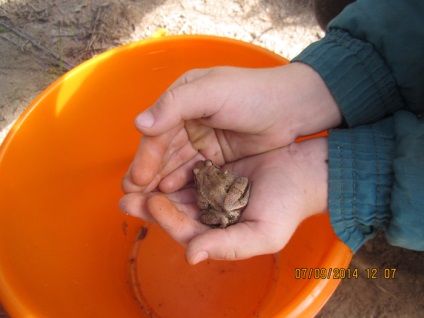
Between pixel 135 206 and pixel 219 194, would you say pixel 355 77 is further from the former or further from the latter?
pixel 135 206

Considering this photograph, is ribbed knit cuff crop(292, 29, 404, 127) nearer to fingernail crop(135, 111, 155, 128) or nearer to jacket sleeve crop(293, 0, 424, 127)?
jacket sleeve crop(293, 0, 424, 127)

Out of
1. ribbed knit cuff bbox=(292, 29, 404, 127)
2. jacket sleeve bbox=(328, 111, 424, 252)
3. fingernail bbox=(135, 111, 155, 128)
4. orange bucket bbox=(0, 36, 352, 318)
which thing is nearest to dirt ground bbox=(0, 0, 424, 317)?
orange bucket bbox=(0, 36, 352, 318)

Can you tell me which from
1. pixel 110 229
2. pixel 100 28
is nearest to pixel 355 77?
pixel 110 229

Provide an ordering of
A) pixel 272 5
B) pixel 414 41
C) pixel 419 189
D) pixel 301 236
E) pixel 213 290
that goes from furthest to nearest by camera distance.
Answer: pixel 272 5
pixel 213 290
pixel 301 236
pixel 414 41
pixel 419 189

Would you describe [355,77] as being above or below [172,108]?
below

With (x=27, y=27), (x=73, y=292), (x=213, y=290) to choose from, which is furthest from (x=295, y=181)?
(x=27, y=27)

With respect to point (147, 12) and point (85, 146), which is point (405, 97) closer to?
point (85, 146)

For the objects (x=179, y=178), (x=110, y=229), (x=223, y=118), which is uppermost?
(x=223, y=118)
